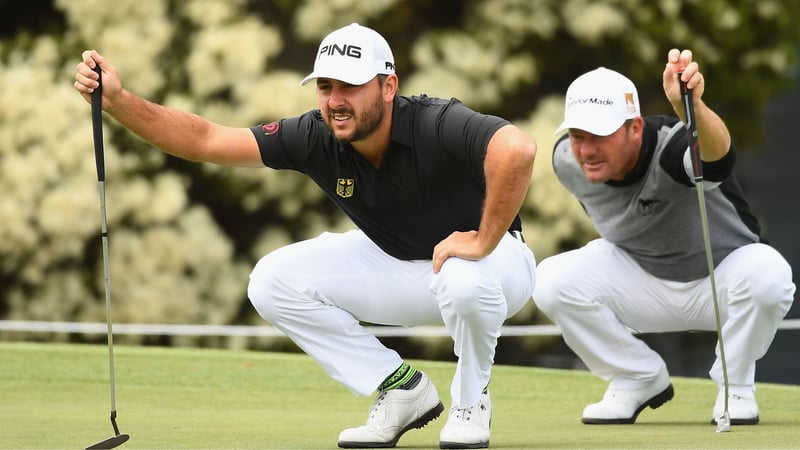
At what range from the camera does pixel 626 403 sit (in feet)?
15.7

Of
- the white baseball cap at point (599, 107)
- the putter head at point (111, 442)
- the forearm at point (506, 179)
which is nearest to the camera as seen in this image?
the putter head at point (111, 442)

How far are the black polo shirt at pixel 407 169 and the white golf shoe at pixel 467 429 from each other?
557 millimetres

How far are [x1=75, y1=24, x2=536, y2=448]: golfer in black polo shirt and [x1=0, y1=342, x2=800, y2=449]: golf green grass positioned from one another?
0.22 m

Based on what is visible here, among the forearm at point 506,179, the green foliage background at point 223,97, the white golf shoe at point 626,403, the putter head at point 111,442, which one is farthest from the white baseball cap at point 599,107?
the green foliage background at point 223,97

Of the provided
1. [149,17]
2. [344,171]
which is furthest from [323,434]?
[149,17]

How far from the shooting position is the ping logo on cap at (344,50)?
396 centimetres

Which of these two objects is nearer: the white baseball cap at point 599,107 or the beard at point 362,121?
the beard at point 362,121

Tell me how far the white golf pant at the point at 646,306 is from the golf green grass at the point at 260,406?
0.70ft

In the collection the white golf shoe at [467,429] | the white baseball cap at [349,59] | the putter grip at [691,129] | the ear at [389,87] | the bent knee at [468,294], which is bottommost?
the white golf shoe at [467,429]

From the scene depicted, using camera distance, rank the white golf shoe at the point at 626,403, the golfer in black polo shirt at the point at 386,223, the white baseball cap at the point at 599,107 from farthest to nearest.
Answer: the white golf shoe at the point at 626,403 → the white baseball cap at the point at 599,107 → the golfer in black polo shirt at the point at 386,223

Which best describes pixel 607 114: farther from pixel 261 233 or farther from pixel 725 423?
pixel 261 233

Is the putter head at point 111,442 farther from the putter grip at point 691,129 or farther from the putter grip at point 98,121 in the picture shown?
the putter grip at point 691,129

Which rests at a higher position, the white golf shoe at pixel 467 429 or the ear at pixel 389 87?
the ear at pixel 389 87

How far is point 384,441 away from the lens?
13.3 feet
